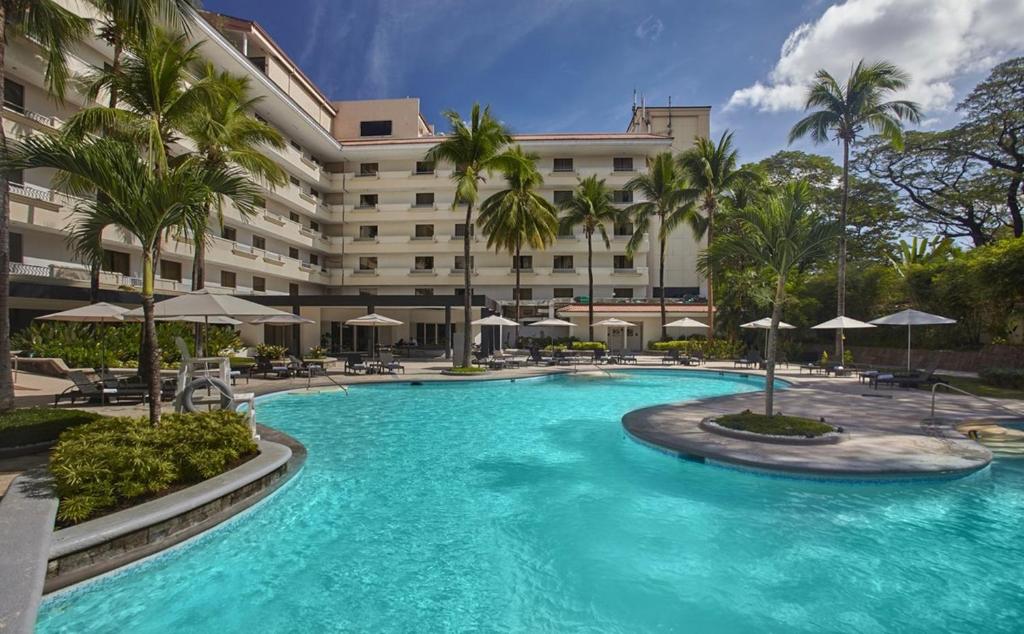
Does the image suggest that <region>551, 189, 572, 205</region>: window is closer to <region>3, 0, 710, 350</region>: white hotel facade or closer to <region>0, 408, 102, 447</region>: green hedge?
<region>3, 0, 710, 350</region>: white hotel facade

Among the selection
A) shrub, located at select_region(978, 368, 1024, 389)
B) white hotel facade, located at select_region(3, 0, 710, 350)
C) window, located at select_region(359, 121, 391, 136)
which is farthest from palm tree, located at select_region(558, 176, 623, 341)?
window, located at select_region(359, 121, 391, 136)

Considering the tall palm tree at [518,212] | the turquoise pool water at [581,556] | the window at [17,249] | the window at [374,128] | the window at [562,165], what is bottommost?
the turquoise pool water at [581,556]

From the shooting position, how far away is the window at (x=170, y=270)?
86.1 ft

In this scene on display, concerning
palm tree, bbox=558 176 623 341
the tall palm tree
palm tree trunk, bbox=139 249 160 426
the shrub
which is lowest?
the shrub

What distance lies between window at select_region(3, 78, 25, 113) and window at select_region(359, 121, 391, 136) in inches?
1089

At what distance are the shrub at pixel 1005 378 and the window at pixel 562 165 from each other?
32052mm

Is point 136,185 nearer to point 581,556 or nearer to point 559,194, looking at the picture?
point 581,556

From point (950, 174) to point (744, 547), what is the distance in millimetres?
38996

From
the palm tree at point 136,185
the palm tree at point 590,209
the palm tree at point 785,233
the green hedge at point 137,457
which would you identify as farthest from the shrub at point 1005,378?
the palm tree at point 136,185

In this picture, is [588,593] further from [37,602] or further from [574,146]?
[574,146]

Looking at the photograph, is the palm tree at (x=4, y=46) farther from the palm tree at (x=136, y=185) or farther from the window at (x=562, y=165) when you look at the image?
the window at (x=562, y=165)

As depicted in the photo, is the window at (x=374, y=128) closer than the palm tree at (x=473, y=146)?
No

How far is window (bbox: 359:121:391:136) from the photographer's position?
44931 mm

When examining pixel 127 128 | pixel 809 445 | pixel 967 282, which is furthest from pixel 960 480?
pixel 127 128
